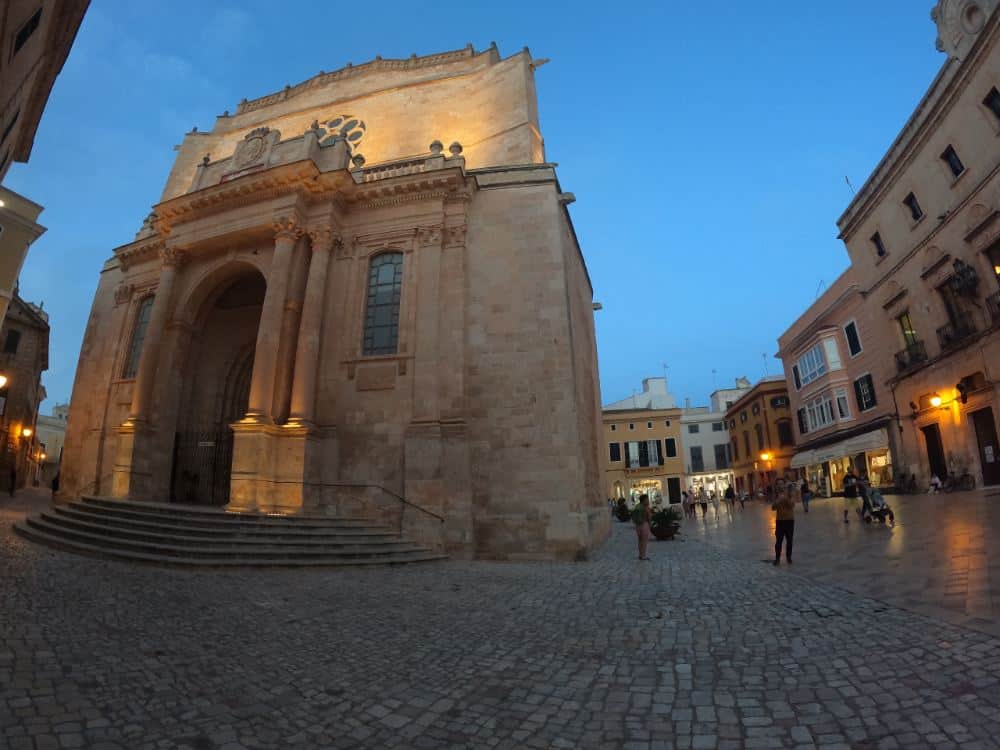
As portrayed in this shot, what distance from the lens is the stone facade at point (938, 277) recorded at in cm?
1644

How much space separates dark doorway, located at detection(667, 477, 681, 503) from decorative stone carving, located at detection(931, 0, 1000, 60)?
109ft

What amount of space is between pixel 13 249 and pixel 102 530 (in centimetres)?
1560

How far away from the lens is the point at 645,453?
45031 mm

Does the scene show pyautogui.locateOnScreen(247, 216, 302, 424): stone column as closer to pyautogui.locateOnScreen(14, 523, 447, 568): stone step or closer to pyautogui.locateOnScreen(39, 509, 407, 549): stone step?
pyautogui.locateOnScreen(39, 509, 407, 549): stone step

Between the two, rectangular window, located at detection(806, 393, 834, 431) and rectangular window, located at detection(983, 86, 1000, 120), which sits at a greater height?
rectangular window, located at detection(983, 86, 1000, 120)

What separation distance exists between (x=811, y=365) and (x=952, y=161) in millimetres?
14519

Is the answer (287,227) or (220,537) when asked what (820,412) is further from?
(220,537)

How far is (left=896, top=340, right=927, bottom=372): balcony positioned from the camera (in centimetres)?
1995

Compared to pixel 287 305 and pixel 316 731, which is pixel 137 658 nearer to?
pixel 316 731

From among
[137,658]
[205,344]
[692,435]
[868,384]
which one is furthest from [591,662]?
[692,435]

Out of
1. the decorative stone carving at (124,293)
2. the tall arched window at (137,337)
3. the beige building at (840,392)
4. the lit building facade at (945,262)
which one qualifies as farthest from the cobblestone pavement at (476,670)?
the beige building at (840,392)

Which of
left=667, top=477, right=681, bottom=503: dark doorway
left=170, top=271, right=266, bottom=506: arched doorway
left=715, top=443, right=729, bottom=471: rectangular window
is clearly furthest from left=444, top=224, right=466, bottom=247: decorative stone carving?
left=715, top=443, right=729, bottom=471: rectangular window

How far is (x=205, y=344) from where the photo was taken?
59.0 feet

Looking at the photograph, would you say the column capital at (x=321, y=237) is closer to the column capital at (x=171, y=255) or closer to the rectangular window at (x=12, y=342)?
the column capital at (x=171, y=255)
